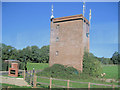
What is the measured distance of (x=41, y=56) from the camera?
52156 mm

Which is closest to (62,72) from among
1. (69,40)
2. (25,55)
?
(69,40)

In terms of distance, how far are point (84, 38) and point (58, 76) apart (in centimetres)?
706

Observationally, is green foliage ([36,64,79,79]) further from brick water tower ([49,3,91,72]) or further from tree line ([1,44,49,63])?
tree line ([1,44,49,63])

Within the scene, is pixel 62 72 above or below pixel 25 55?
below

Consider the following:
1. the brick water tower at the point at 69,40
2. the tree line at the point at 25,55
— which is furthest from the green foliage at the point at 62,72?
the tree line at the point at 25,55

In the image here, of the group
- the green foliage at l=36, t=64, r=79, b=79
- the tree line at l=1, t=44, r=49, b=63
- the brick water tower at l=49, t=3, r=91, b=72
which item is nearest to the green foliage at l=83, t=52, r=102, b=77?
the brick water tower at l=49, t=3, r=91, b=72

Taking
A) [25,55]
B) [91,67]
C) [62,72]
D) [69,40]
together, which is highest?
[69,40]

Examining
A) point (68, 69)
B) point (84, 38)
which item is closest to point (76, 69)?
point (68, 69)

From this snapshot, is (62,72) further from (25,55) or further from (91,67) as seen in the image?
(25,55)

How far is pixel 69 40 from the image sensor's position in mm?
20344

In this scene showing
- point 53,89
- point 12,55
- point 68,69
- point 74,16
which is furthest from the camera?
point 12,55

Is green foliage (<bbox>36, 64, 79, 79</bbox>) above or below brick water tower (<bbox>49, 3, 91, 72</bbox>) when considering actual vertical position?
below

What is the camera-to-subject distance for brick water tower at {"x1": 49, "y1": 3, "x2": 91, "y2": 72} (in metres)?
19.4

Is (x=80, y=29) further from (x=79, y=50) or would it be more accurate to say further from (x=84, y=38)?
(x=79, y=50)
